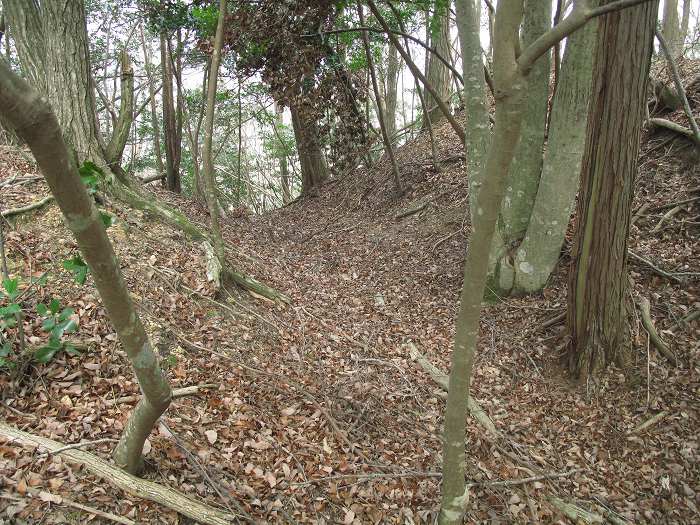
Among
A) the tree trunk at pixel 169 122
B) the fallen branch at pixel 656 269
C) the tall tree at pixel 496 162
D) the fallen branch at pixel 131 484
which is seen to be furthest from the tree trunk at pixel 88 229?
the tree trunk at pixel 169 122

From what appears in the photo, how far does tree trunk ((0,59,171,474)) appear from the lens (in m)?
1.35

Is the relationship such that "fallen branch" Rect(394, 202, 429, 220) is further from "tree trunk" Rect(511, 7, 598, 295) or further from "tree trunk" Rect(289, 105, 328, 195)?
"tree trunk" Rect(289, 105, 328, 195)

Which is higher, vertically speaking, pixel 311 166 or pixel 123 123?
pixel 123 123

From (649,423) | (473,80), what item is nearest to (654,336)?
(649,423)

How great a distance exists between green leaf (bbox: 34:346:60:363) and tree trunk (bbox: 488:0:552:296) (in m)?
5.06

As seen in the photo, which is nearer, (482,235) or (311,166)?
(482,235)

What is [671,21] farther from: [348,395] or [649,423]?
[348,395]

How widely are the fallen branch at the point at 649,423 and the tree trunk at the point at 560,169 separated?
208 cm

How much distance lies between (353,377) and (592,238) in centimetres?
275

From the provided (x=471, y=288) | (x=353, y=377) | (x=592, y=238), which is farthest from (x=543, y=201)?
(x=471, y=288)

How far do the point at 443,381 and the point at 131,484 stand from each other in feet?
10.6

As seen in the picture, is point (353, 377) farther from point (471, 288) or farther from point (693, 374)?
point (693, 374)

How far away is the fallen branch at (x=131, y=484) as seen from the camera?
2.51 m

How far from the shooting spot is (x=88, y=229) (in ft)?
5.40
